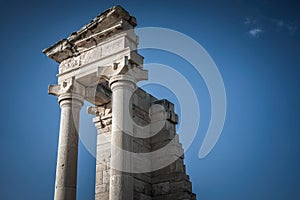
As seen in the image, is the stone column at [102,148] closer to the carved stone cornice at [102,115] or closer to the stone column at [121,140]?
the carved stone cornice at [102,115]

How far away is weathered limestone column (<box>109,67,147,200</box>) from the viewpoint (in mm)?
13164

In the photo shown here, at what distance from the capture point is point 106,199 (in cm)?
1593

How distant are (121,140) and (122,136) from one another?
6.2 inches

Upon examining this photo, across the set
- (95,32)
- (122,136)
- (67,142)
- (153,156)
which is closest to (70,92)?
(67,142)

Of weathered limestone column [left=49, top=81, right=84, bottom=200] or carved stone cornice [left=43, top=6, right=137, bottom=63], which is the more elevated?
carved stone cornice [left=43, top=6, right=137, bottom=63]

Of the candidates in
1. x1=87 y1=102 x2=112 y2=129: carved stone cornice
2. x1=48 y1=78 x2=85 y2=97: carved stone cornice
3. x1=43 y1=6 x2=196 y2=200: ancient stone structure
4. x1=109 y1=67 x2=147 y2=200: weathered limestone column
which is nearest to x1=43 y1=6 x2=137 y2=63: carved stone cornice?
x1=43 y1=6 x2=196 y2=200: ancient stone structure

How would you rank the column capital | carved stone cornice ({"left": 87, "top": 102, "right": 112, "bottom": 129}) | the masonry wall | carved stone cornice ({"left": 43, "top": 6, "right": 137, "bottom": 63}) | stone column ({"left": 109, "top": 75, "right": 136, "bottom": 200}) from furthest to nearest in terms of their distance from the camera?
carved stone cornice ({"left": 87, "top": 102, "right": 112, "bottom": 129})
the masonry wall
the column capital
carved stone cornice ({"left": 43, "top": 6, "right": 137, "bottom": 63})
stone column ({"left": 109, "top": 75, "right": 136, "bottom": 200})

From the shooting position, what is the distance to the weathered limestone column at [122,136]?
13.2 meters

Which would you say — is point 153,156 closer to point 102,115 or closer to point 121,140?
point 102,115

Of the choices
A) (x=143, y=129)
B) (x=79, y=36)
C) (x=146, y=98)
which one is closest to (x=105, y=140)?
(x=143, y=129)

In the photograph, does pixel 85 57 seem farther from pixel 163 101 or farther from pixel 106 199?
pixel 106 199

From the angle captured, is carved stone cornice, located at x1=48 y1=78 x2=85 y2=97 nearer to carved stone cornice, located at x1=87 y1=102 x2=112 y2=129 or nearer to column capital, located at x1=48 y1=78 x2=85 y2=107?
column capital, located at x1=48 y1=78 x2=85 y2=107

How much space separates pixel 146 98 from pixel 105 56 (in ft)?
14.5

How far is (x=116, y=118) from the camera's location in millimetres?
14172
